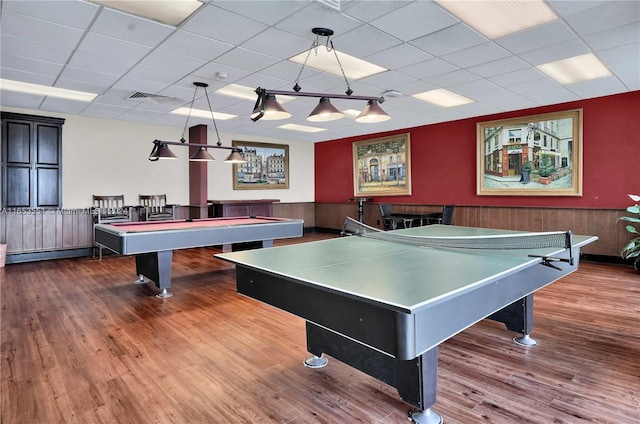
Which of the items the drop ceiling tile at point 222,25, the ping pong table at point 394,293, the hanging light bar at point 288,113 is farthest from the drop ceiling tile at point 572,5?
the drop ceiling tile at point 222,25

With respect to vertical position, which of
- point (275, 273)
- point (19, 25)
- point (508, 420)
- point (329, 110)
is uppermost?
point (19, 25)

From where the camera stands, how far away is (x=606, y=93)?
557 centimetres

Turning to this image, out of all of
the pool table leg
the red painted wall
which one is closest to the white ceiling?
the red painted wall

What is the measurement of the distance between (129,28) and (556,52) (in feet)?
14.2

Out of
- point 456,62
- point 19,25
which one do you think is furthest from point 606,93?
point 19,25

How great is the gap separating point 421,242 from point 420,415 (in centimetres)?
113

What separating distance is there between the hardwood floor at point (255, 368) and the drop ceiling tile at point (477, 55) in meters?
2.71

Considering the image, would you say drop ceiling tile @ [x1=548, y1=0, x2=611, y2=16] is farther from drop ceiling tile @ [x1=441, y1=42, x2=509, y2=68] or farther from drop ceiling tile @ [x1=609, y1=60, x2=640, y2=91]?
drop ceiling tile @ [x1=609, y1=60, x2=640, y2=91]

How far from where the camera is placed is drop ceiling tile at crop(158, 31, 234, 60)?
3.57m

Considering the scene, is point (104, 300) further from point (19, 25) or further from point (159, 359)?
point (19, 25)

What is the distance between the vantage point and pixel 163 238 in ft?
13.3

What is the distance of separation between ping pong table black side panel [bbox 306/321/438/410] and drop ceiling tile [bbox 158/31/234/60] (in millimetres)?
3030

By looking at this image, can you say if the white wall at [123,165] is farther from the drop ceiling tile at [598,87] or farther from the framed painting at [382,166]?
the drop ceiling tile at [598,87]

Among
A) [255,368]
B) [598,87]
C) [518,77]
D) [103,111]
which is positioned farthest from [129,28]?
[598,87]
